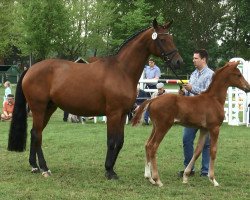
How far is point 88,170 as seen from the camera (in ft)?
28.6

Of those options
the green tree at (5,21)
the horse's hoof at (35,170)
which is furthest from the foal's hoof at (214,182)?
the green tree at (5,21)

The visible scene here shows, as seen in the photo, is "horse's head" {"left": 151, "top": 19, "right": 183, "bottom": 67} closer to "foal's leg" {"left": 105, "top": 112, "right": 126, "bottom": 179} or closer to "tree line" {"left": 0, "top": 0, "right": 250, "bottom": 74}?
"foal's leg" {"left": 105, "top": 112, "right": 126, "bottom": 179}

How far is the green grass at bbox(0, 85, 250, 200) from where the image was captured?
6824mm

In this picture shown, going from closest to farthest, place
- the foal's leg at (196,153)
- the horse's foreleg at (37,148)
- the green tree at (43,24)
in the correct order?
the foal's leg at (196,153)
the horse's foreleg at (37,148)
the green tree at (43,24)

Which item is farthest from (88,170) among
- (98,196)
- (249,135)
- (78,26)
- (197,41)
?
(197,41)

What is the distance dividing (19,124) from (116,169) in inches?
77.7

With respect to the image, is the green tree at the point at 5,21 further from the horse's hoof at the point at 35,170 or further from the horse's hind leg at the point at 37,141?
the horse's hoof at the point at 35,170

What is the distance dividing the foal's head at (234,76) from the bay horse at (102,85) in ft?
2.60

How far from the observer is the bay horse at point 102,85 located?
798 cm

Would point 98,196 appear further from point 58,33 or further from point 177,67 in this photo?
point 58,33

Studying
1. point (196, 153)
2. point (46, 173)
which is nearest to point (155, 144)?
point (196, 153)

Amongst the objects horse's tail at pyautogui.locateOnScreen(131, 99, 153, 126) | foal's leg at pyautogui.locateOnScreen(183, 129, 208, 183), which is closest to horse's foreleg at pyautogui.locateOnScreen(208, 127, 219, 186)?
foal's leg at pyautogui.locateOnScreen(183, 129, 208, 183)

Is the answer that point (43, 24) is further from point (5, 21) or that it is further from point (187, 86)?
point (187, 86)

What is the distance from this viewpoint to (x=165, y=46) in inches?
315
